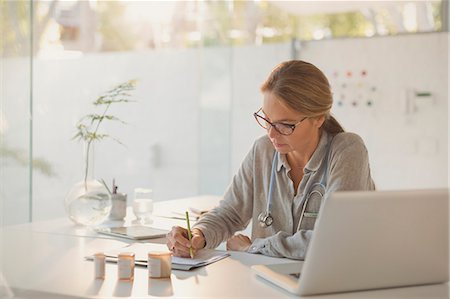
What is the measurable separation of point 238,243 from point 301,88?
585mm

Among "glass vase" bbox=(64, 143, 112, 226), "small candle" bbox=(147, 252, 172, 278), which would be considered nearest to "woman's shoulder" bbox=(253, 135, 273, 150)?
"glass vase" bbox=(64, 143, 112, 226)

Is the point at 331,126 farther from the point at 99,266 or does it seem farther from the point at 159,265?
the point at 99,266

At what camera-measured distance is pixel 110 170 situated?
16.1 ft

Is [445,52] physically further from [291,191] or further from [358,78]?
[291,191]

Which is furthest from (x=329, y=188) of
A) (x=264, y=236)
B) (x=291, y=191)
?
(x=264, y=236)

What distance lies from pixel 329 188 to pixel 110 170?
279 cm

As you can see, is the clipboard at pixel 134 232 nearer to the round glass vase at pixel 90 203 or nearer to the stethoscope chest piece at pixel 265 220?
the round glass vase at pixel 90 203

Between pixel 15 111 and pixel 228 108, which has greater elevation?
pixel 228 108

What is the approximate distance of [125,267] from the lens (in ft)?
6.35

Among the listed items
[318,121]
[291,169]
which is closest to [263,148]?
[291,169]

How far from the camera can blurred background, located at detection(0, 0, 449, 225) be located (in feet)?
13.0

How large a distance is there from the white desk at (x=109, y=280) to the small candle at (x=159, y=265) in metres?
0.02

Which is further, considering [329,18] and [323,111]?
[329,18]

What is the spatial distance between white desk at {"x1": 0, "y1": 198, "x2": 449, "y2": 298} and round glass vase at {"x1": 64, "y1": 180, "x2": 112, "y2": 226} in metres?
0.27
